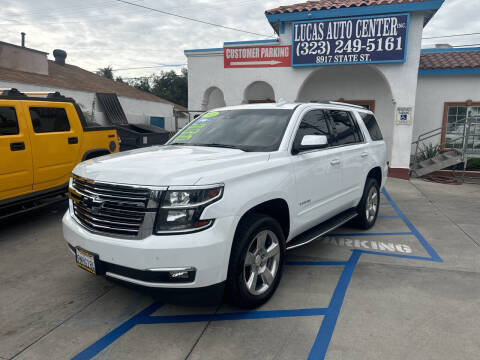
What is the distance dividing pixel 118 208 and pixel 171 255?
2.02 ft

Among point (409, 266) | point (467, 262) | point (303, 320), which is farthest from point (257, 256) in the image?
point (467, 262)

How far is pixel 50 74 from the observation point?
2238 centimetres

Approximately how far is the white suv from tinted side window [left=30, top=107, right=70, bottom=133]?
2765mm

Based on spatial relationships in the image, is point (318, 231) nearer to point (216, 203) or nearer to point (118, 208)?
point (216, 203)

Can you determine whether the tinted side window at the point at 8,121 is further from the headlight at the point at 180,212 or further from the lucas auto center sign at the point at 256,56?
the lucas auto center sign at the point at 256,56

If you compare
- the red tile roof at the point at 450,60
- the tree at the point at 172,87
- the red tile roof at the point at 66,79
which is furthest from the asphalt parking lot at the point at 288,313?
the tree at the point at 172,87

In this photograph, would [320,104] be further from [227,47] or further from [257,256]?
[227,47]

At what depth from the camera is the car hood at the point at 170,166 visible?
277 cm

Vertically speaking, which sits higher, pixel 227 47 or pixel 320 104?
pixel 227 47

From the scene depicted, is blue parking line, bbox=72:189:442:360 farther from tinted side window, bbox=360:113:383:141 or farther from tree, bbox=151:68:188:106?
tree, bbox=151:68:188:106

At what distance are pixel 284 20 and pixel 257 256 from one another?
10.0m

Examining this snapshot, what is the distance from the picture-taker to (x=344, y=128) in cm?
507

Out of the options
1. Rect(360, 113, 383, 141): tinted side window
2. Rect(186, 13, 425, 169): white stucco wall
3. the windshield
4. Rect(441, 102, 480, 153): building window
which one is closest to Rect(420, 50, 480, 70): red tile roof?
Rect(441, 102, 480, 153): building window

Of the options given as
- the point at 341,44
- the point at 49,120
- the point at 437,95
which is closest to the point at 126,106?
the point at 341,44
